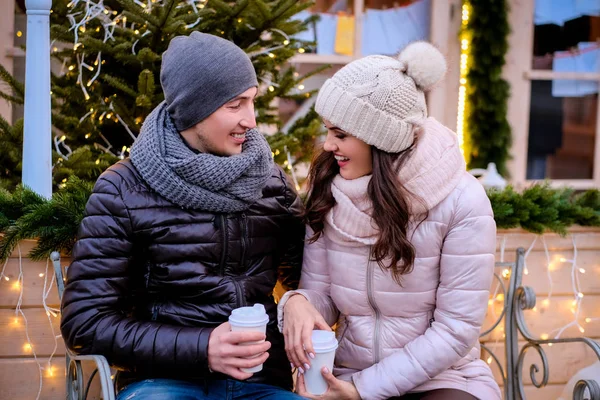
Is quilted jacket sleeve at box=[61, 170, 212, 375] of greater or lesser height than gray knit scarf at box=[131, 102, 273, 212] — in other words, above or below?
below

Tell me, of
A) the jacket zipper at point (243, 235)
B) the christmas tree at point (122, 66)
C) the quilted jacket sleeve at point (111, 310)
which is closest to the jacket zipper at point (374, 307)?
the jacket zipper at point (243, 235)

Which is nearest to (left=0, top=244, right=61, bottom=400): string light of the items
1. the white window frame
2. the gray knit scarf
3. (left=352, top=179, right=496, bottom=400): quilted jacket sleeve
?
the gray knit scarf

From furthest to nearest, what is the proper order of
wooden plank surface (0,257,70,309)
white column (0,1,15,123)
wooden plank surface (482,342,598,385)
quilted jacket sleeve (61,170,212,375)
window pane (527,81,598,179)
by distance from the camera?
window pane (527,81,598,179) < white column (0,1,15,123) < wooden plank surface (482,342,598,385) < wooden plank surface (0,257,70,309) < quilted jacket sleeve (61,170,212,375)

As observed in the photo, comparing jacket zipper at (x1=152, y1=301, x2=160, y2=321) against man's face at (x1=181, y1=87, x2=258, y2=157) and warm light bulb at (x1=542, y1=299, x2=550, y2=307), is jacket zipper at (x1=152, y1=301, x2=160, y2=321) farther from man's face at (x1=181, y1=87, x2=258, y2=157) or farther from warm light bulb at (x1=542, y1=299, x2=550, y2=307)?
warm light bulb at (x1=542, y1=299, x2=550, y2=307)

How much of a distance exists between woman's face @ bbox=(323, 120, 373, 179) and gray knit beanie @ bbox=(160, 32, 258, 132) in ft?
0.96

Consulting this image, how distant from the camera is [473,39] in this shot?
170 inches

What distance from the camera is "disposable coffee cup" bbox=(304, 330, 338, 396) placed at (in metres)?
1.88

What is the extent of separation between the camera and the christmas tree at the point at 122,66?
274 cm

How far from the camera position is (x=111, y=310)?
2.00m

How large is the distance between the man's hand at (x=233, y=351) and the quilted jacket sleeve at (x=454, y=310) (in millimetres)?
377

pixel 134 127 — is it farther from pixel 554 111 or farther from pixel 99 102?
pixel 554 111

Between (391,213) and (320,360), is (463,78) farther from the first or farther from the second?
(320,360)

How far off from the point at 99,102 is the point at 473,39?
235cm

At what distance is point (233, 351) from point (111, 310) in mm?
370
